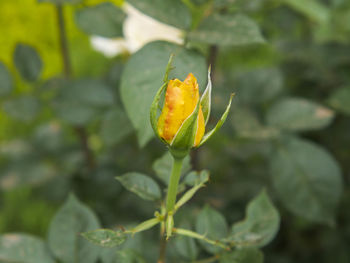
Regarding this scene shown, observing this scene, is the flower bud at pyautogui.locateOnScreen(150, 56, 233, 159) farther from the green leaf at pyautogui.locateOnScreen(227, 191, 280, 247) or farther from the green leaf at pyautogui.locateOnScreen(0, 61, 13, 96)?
the green leaf at pyautogui.locateOnScreen(0, 61, 13, 96)

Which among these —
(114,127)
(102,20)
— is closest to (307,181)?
(114,127)

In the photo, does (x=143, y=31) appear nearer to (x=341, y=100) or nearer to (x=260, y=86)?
(x=260, y=86)

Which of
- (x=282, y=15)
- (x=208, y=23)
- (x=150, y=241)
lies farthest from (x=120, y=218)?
(x=282, y=15)

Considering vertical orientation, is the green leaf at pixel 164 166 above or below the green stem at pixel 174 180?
below

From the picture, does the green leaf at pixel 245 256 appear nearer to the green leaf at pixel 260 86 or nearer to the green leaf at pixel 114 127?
the green leaf at pixel 114 127

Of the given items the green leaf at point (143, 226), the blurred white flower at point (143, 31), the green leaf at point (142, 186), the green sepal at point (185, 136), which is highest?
the green sepal at point (185, 136)

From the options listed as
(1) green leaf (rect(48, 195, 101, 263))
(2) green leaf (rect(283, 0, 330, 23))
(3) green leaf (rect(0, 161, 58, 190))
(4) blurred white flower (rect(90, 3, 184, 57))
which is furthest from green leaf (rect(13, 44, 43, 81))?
(2) green leaf (rect(283, 0, 330, 23))

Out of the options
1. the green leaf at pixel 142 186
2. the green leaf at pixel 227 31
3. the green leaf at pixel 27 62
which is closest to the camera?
the green leaf at pixel 142 186

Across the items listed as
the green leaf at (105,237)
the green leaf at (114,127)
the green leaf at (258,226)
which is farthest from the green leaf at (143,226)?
the green leaf at (114,127)

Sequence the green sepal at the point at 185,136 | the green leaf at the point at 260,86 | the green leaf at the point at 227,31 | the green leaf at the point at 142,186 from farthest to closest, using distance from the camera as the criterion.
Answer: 1. the green leaf at the point at 260,86
2. the green leaf at the point at 227,31
3. the green leaf at the point at 142,186
4. the green sepal at the point at 185,136
